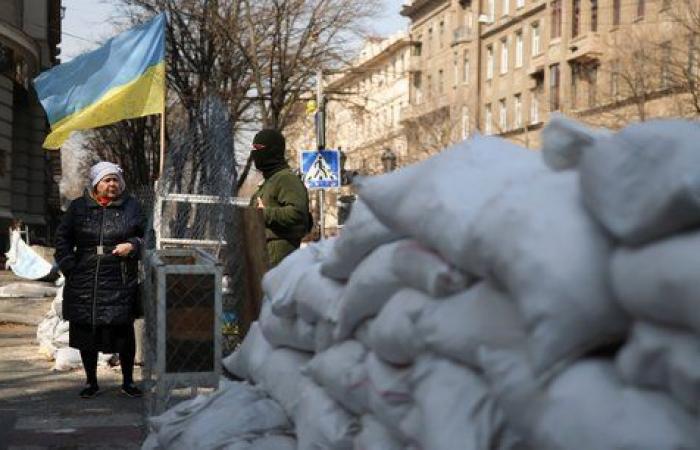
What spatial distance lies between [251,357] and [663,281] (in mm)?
2587

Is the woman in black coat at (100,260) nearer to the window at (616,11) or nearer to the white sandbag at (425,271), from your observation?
the white sandbag at (425,271)

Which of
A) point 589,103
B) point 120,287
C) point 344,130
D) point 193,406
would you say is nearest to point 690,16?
point 589,103

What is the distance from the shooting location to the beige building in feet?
97.2

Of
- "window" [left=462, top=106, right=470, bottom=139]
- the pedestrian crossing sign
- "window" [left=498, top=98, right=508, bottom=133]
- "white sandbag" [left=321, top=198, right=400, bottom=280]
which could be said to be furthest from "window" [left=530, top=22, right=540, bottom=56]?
"white sandbag" [left=321, top=198, right=400, bottom=280]

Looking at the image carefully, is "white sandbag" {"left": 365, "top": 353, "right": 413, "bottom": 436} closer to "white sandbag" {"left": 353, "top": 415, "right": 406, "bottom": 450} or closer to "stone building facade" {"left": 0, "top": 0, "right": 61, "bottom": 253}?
"white sandbag" {"left": 353, "top": 415, "right": 406, "bottom": 450}

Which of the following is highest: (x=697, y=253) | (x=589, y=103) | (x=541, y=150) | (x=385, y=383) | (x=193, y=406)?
(x=589, y=103)

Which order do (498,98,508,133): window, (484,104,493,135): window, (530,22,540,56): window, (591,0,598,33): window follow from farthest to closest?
(484,104,493,135): window → (498,98,508,133): window → (530,22,540,56): window → (591,0,598,33): window

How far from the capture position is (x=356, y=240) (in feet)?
10.3

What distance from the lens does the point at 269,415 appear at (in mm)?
3738

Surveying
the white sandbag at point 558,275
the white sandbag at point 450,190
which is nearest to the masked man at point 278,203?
the white sandbag at point 450,190

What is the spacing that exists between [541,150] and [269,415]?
172 centimetres

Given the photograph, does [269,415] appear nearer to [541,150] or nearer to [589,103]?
[541,150]

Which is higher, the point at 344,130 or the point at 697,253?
the point at 344,130

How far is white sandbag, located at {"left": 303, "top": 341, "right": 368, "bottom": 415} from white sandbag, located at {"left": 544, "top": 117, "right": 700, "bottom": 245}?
1102mm
